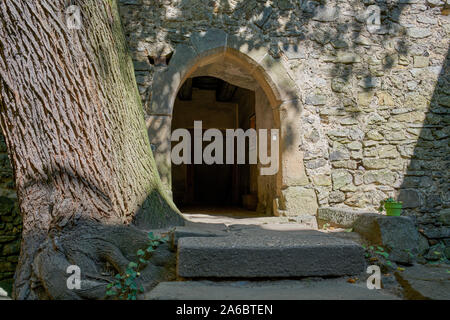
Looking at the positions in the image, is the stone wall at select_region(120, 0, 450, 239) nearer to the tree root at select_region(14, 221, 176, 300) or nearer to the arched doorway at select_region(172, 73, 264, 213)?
the tree root at select_region(14, 221, 176, 300)

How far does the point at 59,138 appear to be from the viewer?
5.58 feet

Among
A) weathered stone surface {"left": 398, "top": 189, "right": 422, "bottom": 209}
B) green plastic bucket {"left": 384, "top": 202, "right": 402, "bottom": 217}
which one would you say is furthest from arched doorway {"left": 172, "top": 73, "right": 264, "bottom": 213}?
green plastic bucket {"left": 384, "top": 202, "right": 402, "bottom": 217}

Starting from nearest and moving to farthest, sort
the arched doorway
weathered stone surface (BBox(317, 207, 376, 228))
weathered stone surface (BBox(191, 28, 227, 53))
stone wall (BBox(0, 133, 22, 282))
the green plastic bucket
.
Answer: weathered stone surface (BBox(317, 207, 376, 228))
the green plastic bucket
stone wall (BBox(0, 133, 22, 282))
weathered stone surface (BBox(191, 28, 227, 53))
the arched doorway

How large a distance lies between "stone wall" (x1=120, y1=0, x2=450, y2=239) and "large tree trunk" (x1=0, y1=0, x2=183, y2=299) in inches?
89.9

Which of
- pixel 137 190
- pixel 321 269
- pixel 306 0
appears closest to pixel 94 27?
pixel 137 190

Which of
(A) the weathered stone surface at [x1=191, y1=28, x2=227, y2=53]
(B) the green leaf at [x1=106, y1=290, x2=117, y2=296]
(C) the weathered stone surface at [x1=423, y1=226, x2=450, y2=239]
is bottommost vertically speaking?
(C) the weathered stone surface at [x1=423, y1=226, x2=450, y2=239]

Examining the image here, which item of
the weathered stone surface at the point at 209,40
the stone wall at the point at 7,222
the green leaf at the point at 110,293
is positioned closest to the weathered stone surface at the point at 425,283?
the green leaf at the point at 110,293

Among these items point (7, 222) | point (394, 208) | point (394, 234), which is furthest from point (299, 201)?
point (7, 222)

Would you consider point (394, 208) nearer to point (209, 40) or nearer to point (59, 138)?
point (209, 40)

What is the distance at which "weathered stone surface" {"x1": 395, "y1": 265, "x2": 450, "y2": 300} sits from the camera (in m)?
1.46

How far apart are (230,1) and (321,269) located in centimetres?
341

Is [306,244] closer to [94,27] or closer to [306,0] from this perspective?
[94,27]

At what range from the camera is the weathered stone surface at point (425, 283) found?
146 cm

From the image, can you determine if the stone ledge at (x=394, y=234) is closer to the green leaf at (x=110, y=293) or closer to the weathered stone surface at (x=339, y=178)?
the weathered stone surface at (x=339, y=178)
